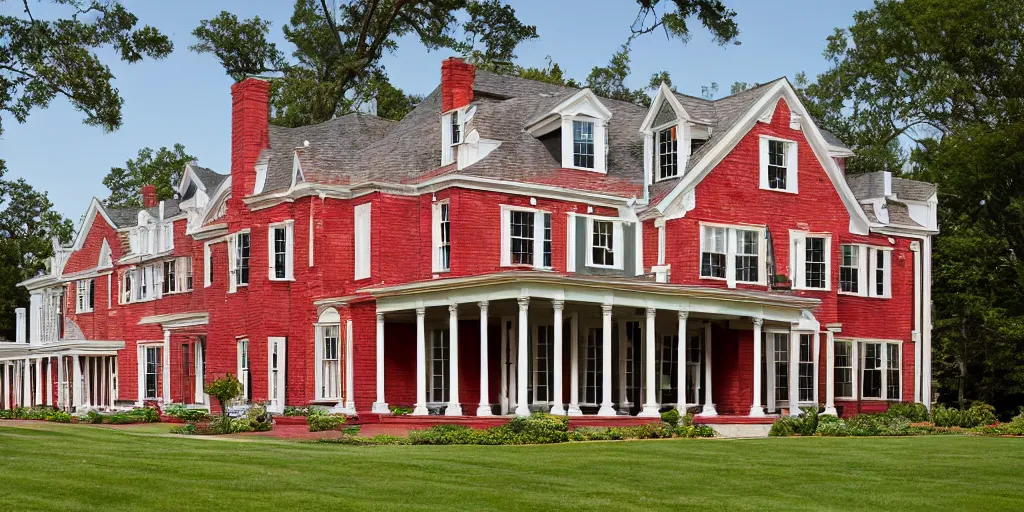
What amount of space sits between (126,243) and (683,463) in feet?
126

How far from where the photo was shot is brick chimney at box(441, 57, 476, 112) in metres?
42.5

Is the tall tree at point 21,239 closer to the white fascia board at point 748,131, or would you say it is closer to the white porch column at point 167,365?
the white porch column at point 167,365

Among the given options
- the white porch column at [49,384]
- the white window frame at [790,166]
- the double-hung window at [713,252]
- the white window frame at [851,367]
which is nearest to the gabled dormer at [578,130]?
the double-hung window at [713,252]

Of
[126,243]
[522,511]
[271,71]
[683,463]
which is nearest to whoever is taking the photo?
[522,511]

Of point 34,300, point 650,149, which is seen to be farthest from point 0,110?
point 34,300

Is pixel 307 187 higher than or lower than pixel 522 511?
higher

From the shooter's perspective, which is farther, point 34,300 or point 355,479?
point 34,300

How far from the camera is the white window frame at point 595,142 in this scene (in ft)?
138

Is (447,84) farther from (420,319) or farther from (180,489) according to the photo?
(180,489)

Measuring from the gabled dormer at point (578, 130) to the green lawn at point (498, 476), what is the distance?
48.3 ft

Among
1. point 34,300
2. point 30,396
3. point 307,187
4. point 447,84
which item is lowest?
point 30,396

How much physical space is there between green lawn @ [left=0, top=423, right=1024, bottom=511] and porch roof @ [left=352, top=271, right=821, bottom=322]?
6.26 metres

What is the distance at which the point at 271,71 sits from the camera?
224ft

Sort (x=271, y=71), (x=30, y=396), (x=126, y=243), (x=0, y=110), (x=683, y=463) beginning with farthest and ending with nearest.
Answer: (x=271, y=71) → (x=30, y=396) → (x=126, y=243) → (x=0, y=110) → (x=683, y=463)
